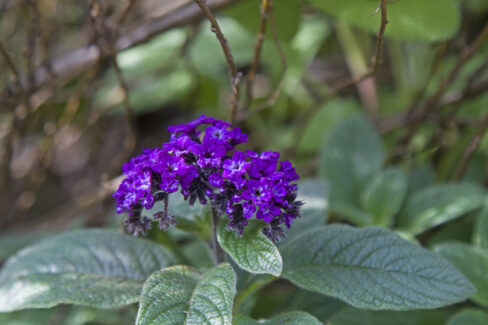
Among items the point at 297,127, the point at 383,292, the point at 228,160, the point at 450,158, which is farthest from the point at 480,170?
the point at 228,160

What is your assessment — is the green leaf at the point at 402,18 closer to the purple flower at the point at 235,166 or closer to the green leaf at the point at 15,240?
the purple flower at the point at 235,166

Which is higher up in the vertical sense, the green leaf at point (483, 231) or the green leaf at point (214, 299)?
the green leaf at point (483, 231)

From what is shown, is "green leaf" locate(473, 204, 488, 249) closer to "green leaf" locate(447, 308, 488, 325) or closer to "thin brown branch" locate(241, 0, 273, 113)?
"green leaf" locate(447, 308, 488, 325)

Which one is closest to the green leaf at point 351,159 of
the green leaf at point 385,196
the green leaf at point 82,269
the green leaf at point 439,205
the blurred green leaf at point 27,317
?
the green leaf at point 385,196

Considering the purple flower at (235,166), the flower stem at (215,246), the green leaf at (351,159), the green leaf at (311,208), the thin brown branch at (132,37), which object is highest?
the thin brown branch at (132,37)

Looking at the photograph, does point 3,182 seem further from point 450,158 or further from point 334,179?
point 450,158

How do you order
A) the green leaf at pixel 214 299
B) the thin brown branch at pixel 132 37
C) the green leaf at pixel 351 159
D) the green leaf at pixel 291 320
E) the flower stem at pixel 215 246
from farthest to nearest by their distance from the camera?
the green leaf at pixel 351 159 → the thin brown branch at pixel 132 37 → the flower stem at pixel 215 246 → the green leaf at pixel 291 320 → the green leaf at pixel 214 299

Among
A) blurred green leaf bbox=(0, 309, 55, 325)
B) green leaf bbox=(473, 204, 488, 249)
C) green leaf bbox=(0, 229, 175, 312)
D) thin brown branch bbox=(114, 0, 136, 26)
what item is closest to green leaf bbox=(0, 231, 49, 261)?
blurred green leaf bbox=(0, 309, 55, 325)

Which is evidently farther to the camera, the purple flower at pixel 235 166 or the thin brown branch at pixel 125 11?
the thin brown branch at pixel 125 11

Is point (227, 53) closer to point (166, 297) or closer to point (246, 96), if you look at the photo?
point (246, 96)
